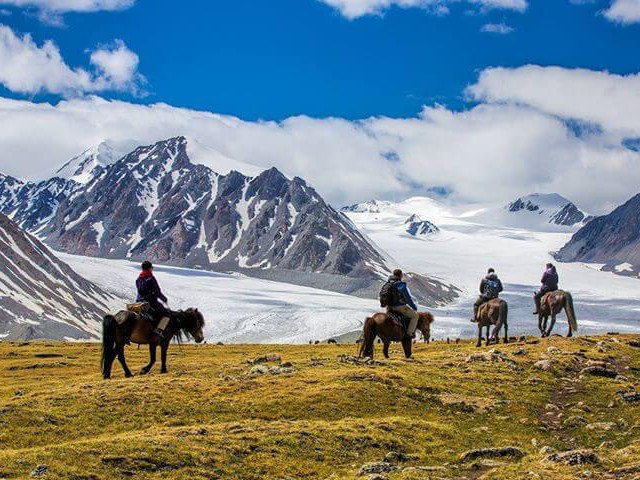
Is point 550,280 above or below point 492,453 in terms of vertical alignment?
above

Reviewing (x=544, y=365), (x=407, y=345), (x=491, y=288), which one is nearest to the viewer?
(x=544, y=365)

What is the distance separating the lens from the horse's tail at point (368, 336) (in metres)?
35.6

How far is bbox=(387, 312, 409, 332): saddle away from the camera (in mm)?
35906

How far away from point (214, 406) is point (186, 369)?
33.7 ft

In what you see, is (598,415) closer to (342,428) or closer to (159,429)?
(342,428)

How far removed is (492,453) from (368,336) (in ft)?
49.5

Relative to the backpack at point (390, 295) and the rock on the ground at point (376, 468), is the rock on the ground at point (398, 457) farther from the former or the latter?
the backpack at point (390, 295)

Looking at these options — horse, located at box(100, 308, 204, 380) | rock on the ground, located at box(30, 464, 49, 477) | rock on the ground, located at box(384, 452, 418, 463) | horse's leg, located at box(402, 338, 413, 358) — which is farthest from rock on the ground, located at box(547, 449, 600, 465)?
horse, located at box(100, 308, 204, 380)

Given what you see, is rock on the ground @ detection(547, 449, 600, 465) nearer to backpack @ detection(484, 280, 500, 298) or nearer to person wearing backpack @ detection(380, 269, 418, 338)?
person wearing backpack @ detection(380, 269, 418, 338)

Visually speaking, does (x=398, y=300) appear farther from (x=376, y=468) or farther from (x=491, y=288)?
(x=376, y=468)

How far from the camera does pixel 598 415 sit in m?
27.5

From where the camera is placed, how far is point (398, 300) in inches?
1432

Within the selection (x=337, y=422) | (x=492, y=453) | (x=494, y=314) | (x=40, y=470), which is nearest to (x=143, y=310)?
(x=337, y=422)

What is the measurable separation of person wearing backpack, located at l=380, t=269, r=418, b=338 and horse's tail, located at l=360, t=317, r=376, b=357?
1.24 m
